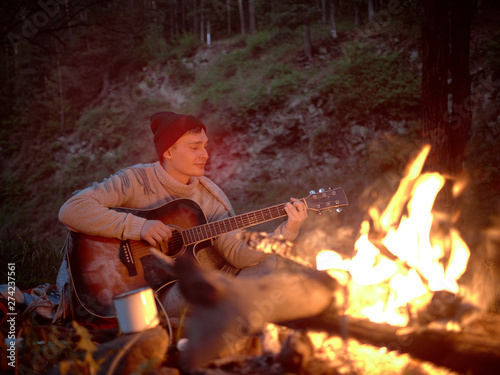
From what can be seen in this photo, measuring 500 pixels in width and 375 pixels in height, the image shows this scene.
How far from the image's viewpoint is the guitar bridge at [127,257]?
344 cm

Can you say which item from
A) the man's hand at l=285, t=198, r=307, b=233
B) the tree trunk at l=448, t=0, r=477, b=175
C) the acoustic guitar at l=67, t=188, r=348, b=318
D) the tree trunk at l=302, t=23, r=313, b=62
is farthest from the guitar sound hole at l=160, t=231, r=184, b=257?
the tree trunk at l=302, t=23, r=313, b=62

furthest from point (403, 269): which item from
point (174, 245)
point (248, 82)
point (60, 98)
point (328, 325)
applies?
point (60, 98)

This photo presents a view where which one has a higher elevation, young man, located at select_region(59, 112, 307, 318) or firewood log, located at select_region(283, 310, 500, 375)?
young man, located at select_region(59, 112, 307, 318)

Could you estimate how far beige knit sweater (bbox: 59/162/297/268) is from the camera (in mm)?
3426

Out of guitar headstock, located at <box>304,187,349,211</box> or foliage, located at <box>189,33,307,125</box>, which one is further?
foliage, located at <box>189,33,307,125</box>

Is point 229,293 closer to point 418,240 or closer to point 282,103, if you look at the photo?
point 418,240

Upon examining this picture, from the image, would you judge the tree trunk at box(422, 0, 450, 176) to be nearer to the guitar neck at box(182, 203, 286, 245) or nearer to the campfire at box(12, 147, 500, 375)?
the campfire at box(12, 147, 500, 375)

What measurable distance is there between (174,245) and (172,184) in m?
0.63

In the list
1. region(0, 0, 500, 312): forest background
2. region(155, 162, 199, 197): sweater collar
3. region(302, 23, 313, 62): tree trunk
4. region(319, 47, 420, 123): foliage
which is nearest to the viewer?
region(155, 162, 199, 197): sweater collar

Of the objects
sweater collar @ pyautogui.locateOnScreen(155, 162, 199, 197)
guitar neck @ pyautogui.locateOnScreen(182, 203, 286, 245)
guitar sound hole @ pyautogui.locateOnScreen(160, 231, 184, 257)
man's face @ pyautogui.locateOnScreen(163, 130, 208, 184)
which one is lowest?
guitar sound hole @ pyautogui.locateOnScreen(160, 231, 184, 257)

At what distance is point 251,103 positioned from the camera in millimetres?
13297

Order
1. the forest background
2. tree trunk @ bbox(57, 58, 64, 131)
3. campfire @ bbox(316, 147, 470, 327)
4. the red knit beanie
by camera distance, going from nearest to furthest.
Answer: campfire @ bbox(316, 147, 470, 327), the red knit beanie, the forest background, tree trunk @ bbox(57, 58, 64, 131)

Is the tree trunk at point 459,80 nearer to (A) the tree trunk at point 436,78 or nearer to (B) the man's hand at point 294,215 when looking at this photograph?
(A) the tree trunk at point 436,78

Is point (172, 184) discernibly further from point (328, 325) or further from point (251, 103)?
point (251, 103)
